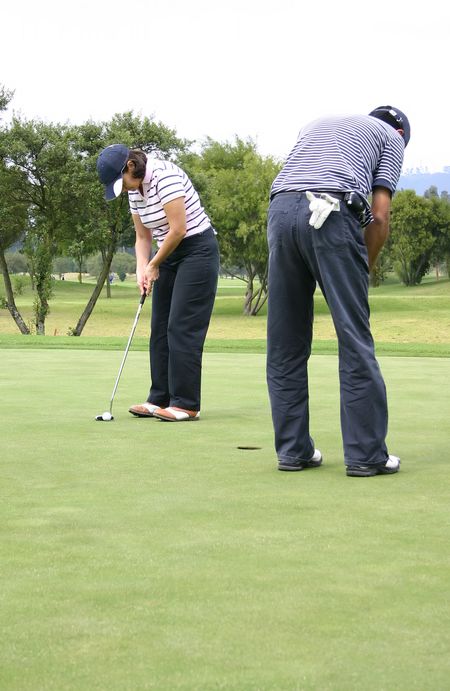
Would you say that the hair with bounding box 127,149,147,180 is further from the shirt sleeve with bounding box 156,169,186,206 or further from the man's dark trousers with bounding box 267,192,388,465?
the man's dark trousers with bounding box 267,192,388,465

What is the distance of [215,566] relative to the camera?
10.4 feet

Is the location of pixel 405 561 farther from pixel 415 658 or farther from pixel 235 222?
pixel 235 222

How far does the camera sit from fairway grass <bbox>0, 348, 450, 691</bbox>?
7.72 ft

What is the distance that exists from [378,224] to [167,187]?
2.28 meters

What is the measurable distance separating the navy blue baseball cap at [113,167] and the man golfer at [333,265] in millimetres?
1834

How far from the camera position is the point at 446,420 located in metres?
6.83

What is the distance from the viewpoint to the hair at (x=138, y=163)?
728 cm

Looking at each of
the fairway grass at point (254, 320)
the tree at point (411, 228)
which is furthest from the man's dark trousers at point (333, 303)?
the tree at point (411, 228)

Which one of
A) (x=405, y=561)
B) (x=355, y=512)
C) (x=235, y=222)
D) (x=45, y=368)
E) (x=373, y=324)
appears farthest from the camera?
(x=235, y=222)

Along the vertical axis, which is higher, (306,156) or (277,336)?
(306,156)

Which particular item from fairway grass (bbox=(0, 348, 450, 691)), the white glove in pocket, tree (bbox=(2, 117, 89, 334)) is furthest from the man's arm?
tree (bbox=(2, 117, 89, 334))

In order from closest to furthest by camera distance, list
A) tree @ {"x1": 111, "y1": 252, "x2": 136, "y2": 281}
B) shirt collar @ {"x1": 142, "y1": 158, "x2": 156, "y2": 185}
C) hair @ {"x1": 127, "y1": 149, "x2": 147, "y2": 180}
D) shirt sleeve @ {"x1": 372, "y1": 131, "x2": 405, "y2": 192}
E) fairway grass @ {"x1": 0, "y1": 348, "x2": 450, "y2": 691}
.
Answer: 1. fairway grass @ {"x1": 0, "y1": 348, "x2": 450, "y2": 691}
2. shirt sleeve @ {"x1": 372, "y1": 131, "x2": 405, "y2": 192}
3. hair @ {"x1": 127, "y1": 149, "x2": 147, "y2": 180}
4. shirt collar @ {"x1": 142, "y1": 158, "x2": 156, "y2": 185}
5. tree @ {"x1": 111, "y1": 252, "x2": 136, "y2": 281}

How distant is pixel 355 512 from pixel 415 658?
166 centimetres

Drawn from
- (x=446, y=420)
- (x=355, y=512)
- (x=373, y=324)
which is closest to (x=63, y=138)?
(x=373, y=324)
